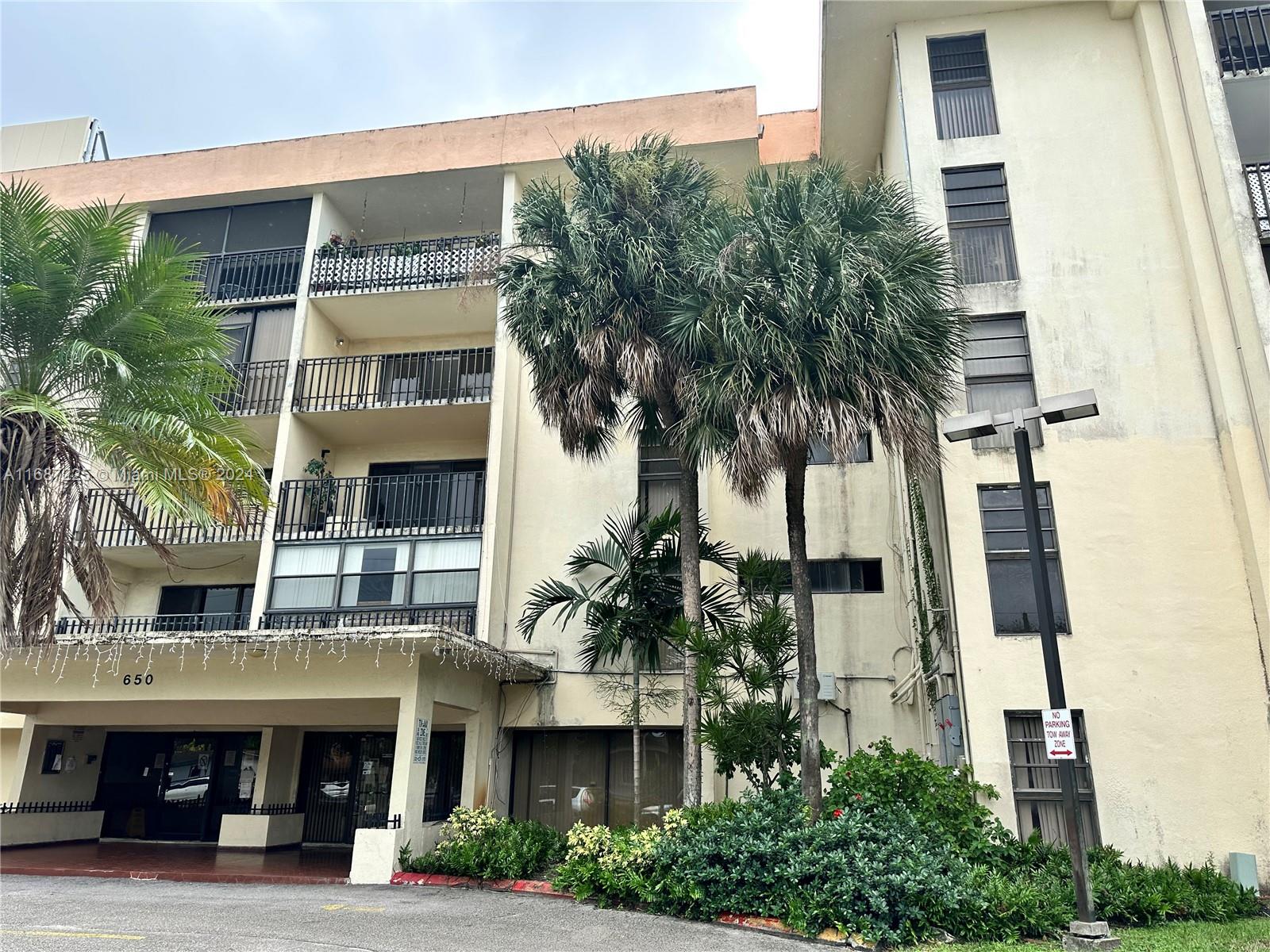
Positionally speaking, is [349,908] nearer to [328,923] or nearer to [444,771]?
[328,923]

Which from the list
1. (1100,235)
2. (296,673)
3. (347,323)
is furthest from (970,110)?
(296,673)

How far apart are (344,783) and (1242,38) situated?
2228 cm

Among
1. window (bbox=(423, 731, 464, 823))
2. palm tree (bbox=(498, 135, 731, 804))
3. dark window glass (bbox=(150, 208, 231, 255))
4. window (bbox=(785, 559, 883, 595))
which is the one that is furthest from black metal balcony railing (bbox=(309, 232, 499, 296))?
window (bbox=(423, 731, 464, 823))

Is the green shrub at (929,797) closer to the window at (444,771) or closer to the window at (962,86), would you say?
the window at (444,771)

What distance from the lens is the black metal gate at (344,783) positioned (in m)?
19.1

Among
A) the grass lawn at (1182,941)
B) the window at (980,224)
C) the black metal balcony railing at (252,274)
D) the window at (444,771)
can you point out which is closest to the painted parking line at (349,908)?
the grass lawn at (1182,941)

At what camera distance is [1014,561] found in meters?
12.9

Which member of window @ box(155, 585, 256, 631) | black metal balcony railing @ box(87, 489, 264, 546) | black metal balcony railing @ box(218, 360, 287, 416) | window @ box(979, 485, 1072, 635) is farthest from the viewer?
window @ box(155, 585, 256, 631)

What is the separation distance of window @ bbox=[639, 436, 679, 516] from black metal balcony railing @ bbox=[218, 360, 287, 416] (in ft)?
25.4

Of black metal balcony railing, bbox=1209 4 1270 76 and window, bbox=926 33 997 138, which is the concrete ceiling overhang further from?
black metal balcony railing, bbox=1209 4 1270 76

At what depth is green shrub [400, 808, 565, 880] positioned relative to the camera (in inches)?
503

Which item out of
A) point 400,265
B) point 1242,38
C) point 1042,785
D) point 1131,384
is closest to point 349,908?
point 1042,785

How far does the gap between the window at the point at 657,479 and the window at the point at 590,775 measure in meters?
4.53

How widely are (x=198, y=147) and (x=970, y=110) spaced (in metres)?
16.8
